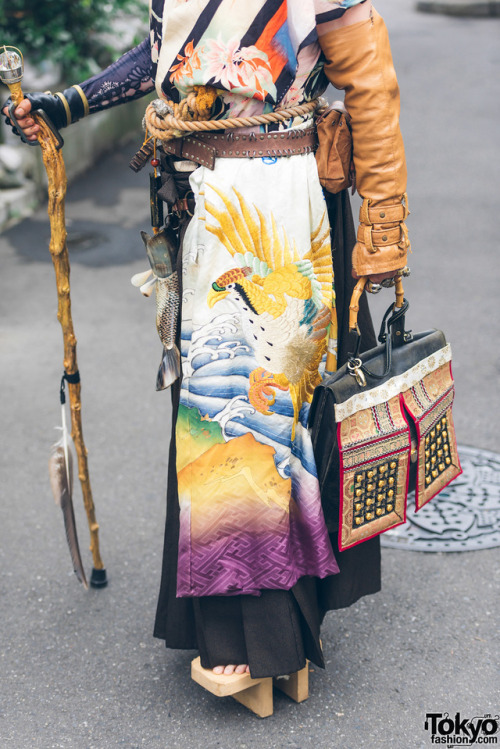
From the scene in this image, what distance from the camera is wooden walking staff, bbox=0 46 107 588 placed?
2500 millimetres

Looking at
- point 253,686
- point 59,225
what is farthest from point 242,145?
point 253,686

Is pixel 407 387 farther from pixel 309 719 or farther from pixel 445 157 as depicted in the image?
pixel 445 157

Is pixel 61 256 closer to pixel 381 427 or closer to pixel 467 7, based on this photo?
pixel 381 427

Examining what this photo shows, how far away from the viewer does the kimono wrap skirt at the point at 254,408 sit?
225 centimetres

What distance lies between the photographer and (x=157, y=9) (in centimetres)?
224

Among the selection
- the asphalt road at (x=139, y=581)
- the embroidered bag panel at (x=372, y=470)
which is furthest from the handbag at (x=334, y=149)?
the asphalt road at (x=139, y=581)

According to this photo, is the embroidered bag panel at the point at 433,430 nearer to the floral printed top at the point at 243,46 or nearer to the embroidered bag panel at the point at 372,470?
the embroidered bag panel at the point at 372,470

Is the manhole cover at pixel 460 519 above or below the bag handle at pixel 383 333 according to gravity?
below

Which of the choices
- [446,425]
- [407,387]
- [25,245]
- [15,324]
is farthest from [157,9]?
[25,245]

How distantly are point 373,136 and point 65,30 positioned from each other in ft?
22.3

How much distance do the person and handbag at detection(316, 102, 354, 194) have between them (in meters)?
0.03

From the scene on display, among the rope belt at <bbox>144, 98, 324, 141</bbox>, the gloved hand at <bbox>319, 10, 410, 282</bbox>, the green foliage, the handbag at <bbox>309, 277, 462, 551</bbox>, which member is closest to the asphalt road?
the handbag at <bbox>309, 277, 462, 551</bbox>

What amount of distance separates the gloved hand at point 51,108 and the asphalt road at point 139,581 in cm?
151

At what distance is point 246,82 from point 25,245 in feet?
15.7
